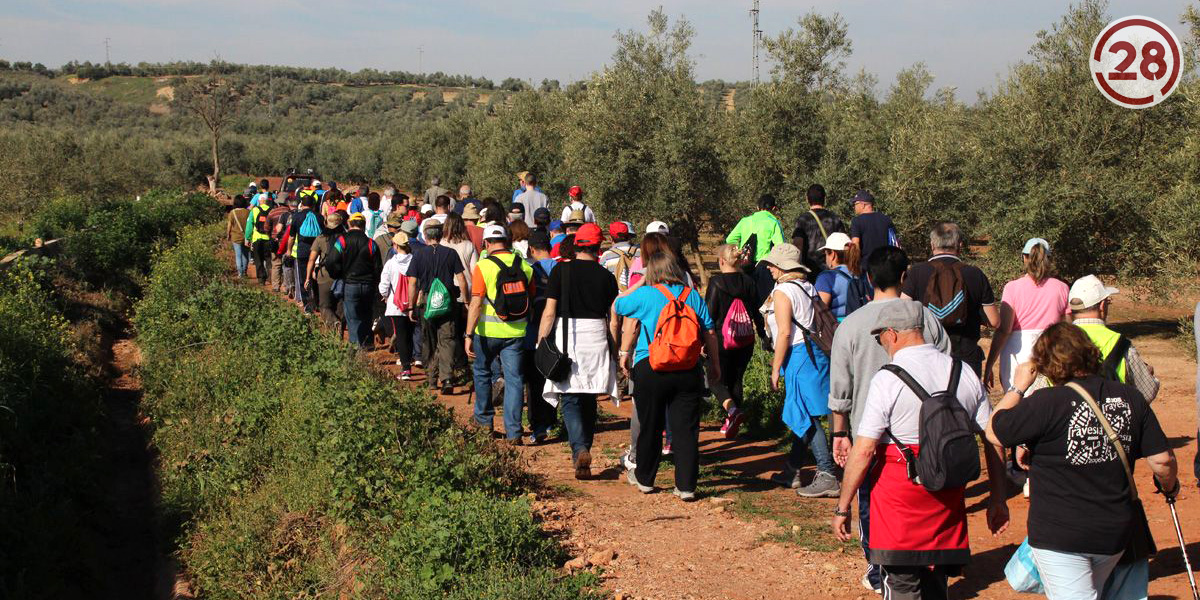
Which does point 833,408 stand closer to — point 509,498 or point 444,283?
point 509,498

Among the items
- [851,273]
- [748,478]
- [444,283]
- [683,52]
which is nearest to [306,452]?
[444,283]

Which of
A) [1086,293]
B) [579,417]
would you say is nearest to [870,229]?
[579,417]

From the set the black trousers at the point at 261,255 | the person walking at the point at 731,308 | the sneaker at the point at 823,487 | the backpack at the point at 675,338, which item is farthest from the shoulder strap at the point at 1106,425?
the black trousers at the point at 261,255

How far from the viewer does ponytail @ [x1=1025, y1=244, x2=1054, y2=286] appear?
710 centimetres

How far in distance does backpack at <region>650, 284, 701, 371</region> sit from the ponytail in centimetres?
240

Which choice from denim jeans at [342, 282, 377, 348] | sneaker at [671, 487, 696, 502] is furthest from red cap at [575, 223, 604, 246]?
denim jeans at [342, 282, 377, 348]

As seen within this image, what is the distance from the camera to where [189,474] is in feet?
34.1

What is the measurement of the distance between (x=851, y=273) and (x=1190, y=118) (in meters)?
11.1

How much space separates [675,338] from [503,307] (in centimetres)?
211

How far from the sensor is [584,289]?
766cm

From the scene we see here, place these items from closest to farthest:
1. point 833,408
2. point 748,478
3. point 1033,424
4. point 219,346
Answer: point 1033,424, point 833,408, point 748,478, point 219,346

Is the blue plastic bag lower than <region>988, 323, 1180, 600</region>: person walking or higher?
lower

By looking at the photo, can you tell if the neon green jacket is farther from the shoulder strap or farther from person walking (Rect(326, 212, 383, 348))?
the shoulder strap

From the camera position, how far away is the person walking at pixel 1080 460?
410cm
